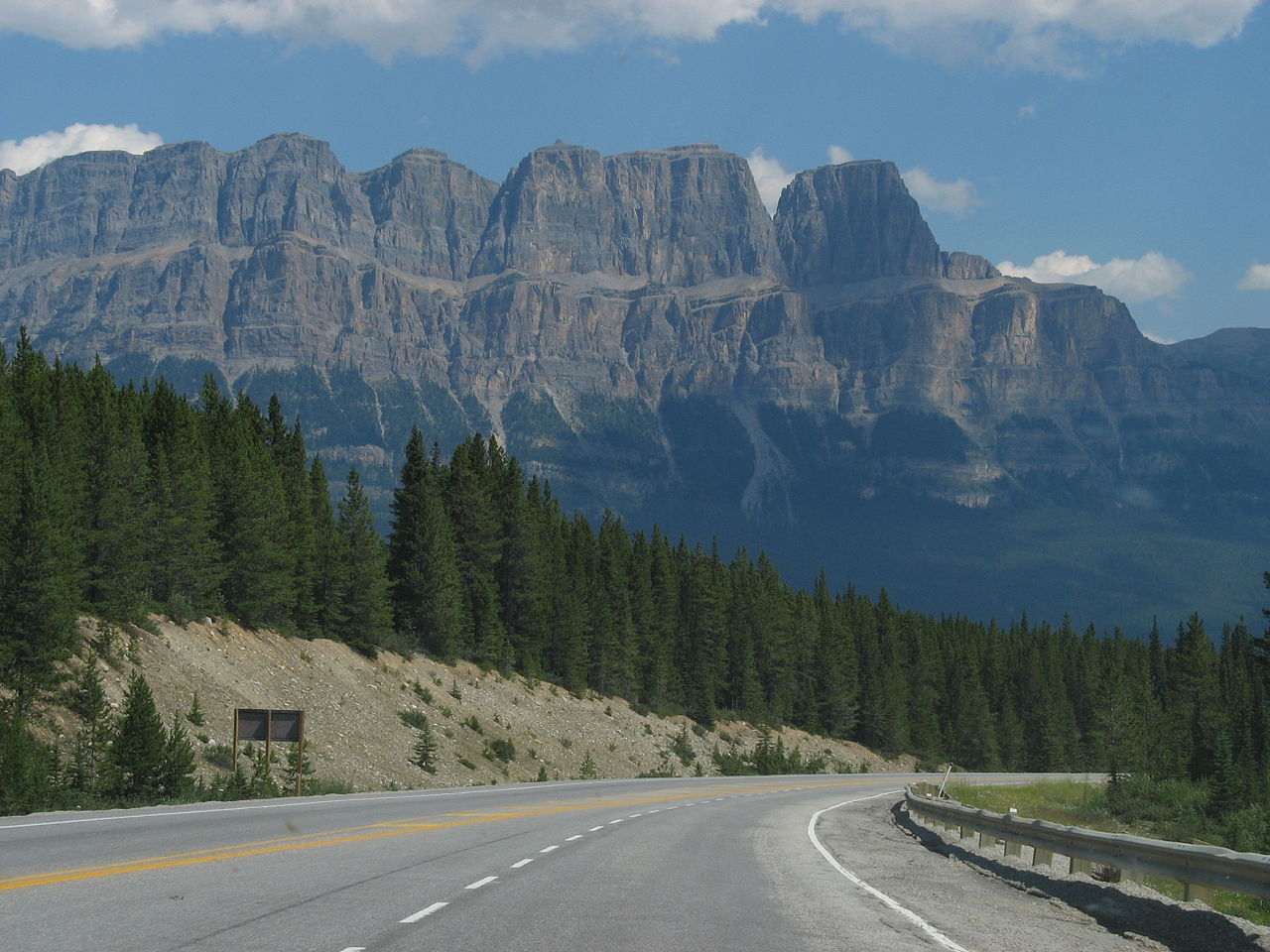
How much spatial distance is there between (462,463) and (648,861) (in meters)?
66.1

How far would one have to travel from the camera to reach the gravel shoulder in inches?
512

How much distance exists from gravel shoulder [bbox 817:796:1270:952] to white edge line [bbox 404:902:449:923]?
5.40 metres

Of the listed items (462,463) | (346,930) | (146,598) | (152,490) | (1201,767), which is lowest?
(1201,767)

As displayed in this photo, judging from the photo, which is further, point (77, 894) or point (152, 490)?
point (152, 490)

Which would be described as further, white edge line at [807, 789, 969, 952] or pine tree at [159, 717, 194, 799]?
pine tree at [159, 717, 194, 799]

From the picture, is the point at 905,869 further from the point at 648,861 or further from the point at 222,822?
the point at 222,822

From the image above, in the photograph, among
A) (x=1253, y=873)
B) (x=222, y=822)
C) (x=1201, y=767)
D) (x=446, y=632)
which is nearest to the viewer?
(x=1253, y=873)

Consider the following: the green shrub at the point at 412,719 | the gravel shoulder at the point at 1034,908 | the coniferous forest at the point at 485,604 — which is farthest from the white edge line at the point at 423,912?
the green shrub at the point at 412,719

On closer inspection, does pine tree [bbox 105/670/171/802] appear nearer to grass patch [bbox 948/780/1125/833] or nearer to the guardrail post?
the guardrail post

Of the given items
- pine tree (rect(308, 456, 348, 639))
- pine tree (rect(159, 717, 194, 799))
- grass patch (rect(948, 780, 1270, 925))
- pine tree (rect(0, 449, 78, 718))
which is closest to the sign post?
pine tree (rect(159, 717, 194, 799))

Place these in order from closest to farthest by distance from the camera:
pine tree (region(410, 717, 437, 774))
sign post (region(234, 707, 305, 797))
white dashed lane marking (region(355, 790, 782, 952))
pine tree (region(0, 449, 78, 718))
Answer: white dashed lane marking (region(355, 790, 782, 952)), sign post (region(234, 707, 305, 797)), pine tree (region(0, 449, 78, 718)), pine tree (region(410, 717, 437, 774))

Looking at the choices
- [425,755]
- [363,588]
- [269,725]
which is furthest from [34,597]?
[363,588]

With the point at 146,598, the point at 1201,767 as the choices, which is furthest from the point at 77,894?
the point at 1201,767

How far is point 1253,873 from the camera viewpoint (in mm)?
12742
